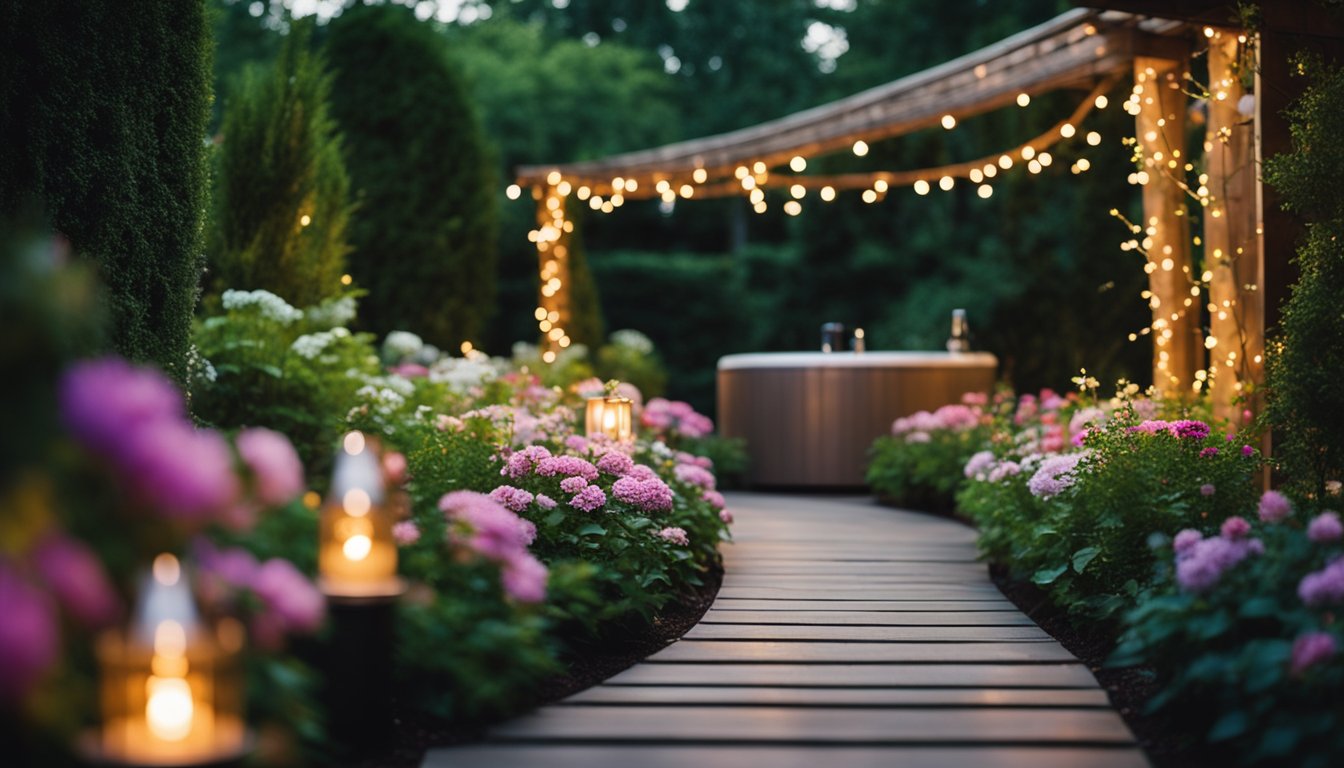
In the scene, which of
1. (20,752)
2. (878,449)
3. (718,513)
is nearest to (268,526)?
(20,752)

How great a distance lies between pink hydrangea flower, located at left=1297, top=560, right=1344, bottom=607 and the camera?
6.83 ft

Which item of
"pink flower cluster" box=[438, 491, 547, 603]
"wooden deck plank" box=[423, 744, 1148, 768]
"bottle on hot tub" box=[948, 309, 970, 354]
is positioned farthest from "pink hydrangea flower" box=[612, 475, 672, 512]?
"bottle on hot tub" box=[948, 309, 970, 354]

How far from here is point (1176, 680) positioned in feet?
7.93

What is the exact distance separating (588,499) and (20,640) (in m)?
2.33

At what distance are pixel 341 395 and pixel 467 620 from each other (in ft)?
12.0

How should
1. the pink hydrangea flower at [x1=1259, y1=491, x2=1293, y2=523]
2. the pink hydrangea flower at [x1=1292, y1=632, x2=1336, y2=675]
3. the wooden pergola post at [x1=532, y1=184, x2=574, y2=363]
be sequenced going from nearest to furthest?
Result: the pink hydrangea flower at [x1=1292, y1=632, x2=1336, y2=675], the pink hydrangea flower at [x1=1259, y1=491, x2=1293, y2=523], the wooden pergola post at [x1=532, y1=184, x2=574, y2=363]

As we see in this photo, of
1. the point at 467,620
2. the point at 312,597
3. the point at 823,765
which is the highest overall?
the point at 312,597

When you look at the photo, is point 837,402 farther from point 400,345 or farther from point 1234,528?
point 1234,528

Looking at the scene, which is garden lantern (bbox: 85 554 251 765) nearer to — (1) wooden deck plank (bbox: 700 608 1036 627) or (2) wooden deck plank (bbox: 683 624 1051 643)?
(2) wooden deck plank (bbox: 683 624 1051 643)

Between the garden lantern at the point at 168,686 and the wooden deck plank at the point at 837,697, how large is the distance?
4.24ft

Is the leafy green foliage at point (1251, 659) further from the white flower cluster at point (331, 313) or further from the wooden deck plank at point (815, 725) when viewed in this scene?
the white flower cluster at point (331, 313)

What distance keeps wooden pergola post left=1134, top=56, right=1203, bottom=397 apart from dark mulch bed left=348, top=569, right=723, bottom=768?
2610 millimetres

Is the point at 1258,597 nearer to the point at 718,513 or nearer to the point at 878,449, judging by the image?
the point at 718,513

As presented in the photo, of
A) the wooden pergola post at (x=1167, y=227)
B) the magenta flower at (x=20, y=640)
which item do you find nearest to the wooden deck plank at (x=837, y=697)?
the magenta flower at (x=20, y=640)
